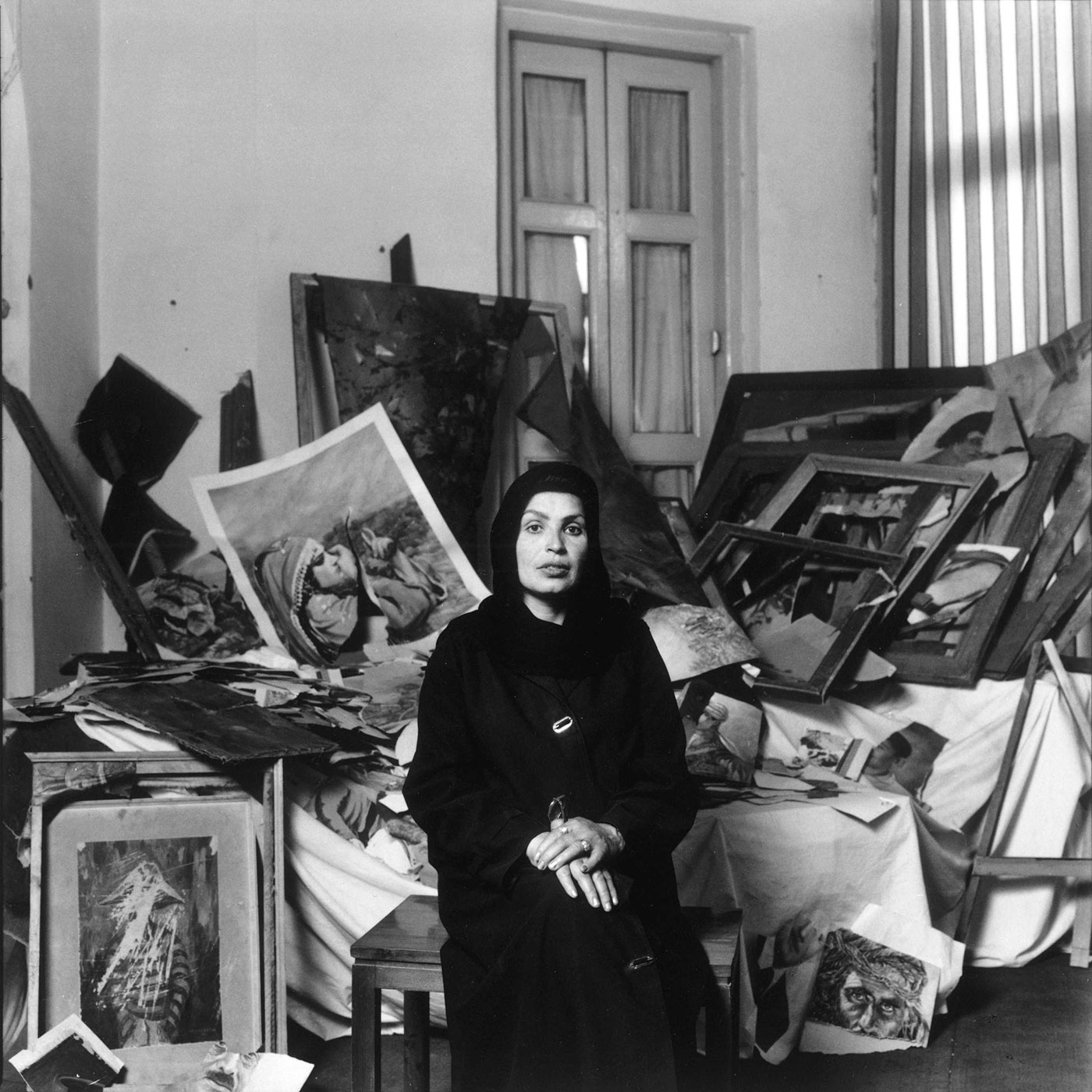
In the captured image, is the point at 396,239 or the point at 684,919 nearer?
the point at 684,919

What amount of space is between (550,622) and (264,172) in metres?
2.41

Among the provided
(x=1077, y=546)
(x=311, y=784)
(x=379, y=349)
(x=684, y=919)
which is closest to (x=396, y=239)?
(x=379, y=349)

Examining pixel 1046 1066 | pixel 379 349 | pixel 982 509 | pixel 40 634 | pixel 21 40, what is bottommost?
pixel 1046 1066

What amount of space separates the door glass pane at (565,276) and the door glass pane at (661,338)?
0.20m

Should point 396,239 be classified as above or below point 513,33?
below

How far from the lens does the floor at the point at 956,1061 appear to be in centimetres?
246

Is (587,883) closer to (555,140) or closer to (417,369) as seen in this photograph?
(417,369)

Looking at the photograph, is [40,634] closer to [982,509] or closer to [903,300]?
[982,509]

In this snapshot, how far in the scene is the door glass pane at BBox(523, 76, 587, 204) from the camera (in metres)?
4.32

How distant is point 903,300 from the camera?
14.6 feet

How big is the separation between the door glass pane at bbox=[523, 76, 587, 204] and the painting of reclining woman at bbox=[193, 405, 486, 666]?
130 cm

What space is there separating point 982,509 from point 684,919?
2.08m

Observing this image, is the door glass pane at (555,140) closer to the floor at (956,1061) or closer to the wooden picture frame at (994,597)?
Result: the wooden picture frame at (994,597)

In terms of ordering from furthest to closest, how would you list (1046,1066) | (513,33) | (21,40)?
(513,33) < (21,40) < (1046,1066)
